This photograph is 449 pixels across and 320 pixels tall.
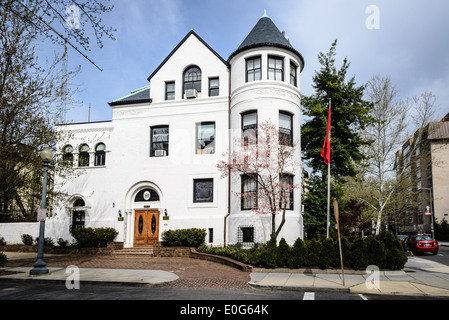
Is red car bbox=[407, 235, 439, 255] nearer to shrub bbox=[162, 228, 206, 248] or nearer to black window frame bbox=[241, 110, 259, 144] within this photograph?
black window frame bbox=[241, 110, 259, 144]

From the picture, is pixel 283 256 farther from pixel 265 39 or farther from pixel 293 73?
pixel 265 39

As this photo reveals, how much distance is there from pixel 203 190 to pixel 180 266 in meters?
6.50

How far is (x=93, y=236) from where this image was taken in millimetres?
22344

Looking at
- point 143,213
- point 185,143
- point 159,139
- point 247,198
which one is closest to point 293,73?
point 185,143

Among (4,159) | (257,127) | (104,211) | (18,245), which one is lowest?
(18,245)

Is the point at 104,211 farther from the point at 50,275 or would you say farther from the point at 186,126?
the point at 50,275

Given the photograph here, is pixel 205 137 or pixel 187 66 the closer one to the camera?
pixel 205 137

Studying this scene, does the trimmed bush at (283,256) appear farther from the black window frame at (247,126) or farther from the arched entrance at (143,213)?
the arched entrance at (143,213)

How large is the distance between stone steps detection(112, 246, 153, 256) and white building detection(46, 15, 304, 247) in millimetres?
1110

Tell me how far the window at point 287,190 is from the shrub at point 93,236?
34.9 ft
